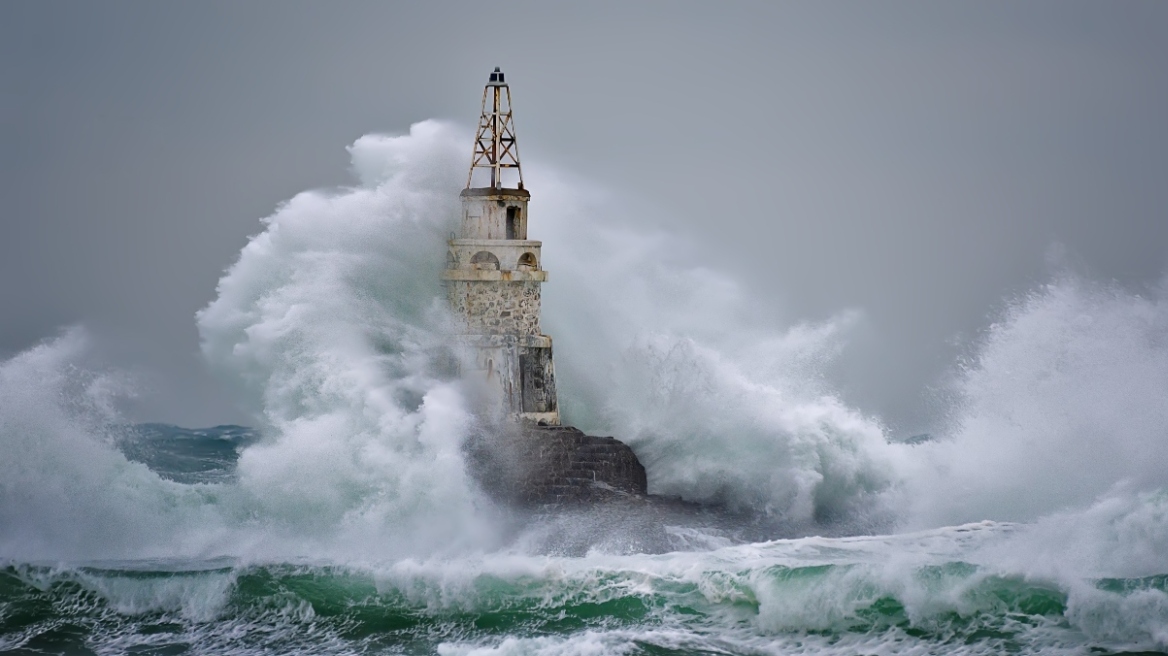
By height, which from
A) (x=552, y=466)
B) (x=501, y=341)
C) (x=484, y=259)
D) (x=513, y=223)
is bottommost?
(x=552, y=466)

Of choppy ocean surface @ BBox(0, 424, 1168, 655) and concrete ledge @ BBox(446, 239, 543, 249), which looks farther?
concrete ledge @ BBox(446, 239, 543, 249)

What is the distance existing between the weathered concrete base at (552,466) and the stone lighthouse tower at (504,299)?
0.63 meters

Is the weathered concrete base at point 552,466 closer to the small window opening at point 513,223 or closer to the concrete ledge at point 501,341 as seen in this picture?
the concrete ledge at point 501,341

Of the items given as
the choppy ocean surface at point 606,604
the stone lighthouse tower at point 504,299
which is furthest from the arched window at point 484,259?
the choppy ocean surface at point 606,604

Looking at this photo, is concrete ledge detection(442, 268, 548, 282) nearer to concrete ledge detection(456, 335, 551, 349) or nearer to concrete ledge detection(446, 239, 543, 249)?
concrete ledge detection(446, 239, 543, 249)

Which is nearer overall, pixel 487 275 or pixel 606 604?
pixel 606 604

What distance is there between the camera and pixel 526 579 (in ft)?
51.9

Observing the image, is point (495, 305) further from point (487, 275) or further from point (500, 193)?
point (500, 193)

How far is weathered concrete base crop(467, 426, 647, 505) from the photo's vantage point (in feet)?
64.7

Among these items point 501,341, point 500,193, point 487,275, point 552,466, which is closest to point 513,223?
point 500,193

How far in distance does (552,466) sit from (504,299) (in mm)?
2491

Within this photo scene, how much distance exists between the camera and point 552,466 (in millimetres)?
20109

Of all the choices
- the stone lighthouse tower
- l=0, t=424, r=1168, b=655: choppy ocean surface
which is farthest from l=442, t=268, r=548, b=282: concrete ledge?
l=0, t=424, r=1168, b=655: choppy ocean surface

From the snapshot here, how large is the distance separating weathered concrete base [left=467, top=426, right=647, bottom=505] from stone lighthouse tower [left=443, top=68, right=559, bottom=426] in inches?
24.7
